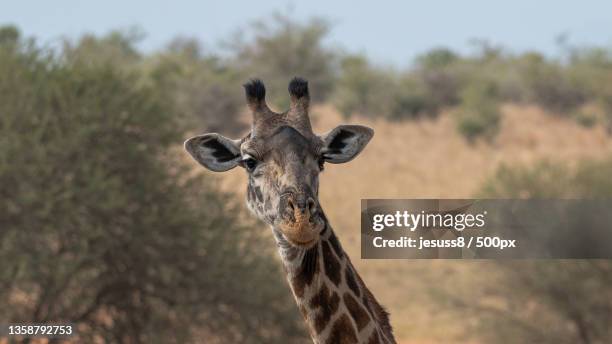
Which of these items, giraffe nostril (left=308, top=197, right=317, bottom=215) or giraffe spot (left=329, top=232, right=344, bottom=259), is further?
giraffe spot (left=329, top=232, right=344, bottom=259)

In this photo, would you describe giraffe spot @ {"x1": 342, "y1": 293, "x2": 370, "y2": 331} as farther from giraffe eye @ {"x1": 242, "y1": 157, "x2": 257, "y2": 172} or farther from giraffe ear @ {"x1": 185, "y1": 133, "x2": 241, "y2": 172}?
giraffe ear @ {"x1": 185, "y1": 133, "x2": 241, "y2": 172}

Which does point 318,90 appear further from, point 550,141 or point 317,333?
point 317,333

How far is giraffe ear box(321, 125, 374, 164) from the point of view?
6477mm

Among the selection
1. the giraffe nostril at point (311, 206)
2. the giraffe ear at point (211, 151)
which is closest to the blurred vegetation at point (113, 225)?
the giraffe ear at point (211, 151)

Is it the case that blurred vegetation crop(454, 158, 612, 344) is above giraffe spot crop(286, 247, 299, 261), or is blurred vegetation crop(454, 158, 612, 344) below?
above

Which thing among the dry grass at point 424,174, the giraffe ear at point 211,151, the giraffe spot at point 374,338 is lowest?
the giraffe spot at point 374,338

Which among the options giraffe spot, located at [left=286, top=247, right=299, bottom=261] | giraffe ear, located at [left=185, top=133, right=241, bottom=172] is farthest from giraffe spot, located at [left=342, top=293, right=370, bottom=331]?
giraffe ear, located at [left=185, top=133, right=241, bottom=172]

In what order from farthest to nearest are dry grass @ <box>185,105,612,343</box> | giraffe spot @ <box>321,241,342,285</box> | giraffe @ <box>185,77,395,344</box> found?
dry grass @ <box>185,105,612,343</box>, giraffe spot @ <box>321,241,342,285</box>, giraffe @ <box>185,77,395,344</box>

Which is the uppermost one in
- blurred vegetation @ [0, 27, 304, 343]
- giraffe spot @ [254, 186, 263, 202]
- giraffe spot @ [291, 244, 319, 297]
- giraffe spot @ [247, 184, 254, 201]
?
blurred vegetation @ [0, 27, 304, 343]

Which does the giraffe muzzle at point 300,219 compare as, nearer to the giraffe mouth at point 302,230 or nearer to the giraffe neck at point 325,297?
the giraffe mouth at point 302,230

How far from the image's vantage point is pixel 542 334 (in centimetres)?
2622

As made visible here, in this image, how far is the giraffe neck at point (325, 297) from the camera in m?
5.92

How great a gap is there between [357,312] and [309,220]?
708mm

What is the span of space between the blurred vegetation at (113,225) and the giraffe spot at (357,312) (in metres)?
13.6
